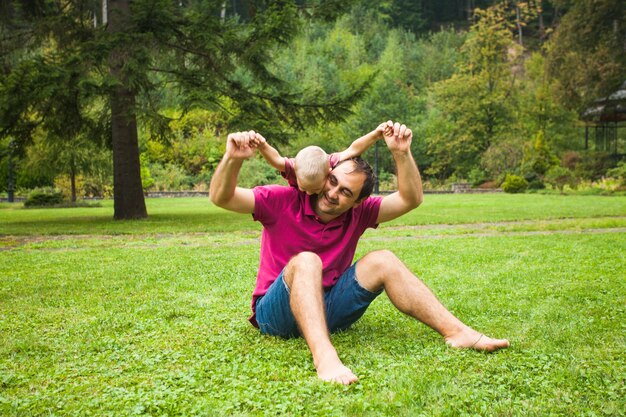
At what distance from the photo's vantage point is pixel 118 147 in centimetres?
1762

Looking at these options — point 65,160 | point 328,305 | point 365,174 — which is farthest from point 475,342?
point 65,160

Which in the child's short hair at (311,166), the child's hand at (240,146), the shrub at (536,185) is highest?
the child's hand at (240,146)

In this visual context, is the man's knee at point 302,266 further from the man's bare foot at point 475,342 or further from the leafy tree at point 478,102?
the leafy tree at point 478,102

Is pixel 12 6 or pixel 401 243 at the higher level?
pixel 12 6

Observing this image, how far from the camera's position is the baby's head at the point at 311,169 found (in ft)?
12.2

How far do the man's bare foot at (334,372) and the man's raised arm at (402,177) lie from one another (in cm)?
115

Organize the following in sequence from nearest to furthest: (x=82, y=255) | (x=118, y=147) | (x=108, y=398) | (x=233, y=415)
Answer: (x=233, y=415) < (x=108, y=398) < (x=82, y=255) < (x=118, y=147)

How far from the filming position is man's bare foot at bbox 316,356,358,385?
3229 mm

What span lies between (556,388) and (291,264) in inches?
60.8

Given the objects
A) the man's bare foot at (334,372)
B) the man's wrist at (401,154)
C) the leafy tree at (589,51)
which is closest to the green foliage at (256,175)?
the leafy tree at (589,51)

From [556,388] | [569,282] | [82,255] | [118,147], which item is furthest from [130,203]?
[556,388]

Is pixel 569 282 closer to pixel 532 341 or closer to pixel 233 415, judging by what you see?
pixel 532 341

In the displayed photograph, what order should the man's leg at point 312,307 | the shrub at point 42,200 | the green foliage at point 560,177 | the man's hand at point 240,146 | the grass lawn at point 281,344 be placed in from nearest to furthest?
the grass lawn at point 281,344, the man's leg at point 312,307, the man's hand at point 240,146, the shrub at point 42,200, the green foliage at point 560,177

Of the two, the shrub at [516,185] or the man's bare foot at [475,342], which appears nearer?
the man's bare foot at [475,342]
